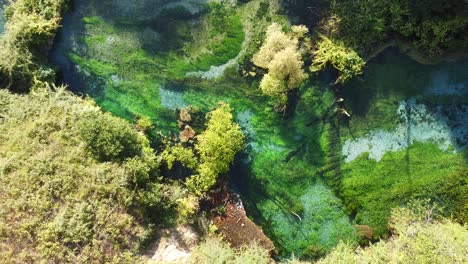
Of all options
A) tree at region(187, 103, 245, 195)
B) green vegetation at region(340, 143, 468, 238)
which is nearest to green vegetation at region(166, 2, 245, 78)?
tree at region(187, 103, 245, 195)

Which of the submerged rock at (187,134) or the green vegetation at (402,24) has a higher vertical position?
the green vegetation at (402,24)

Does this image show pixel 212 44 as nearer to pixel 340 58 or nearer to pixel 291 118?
pixel 291 118

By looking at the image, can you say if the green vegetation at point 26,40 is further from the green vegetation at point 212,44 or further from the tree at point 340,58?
the tree at point 340,58

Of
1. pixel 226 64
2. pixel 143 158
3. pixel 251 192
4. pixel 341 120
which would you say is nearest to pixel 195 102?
pixel 226 64

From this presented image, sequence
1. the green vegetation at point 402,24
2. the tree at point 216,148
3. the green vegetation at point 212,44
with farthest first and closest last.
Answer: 1. the green vegetation at point 212,44
2. the tree at point 216,148
3. the green vegetation at point 402,24

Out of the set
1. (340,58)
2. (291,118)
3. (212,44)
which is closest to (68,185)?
(212,44)

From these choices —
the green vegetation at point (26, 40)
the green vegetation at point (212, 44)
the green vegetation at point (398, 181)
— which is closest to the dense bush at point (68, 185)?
the green vegetation at point (26, 40)

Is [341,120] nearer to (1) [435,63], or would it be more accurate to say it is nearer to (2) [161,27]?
(1) [435,63]
